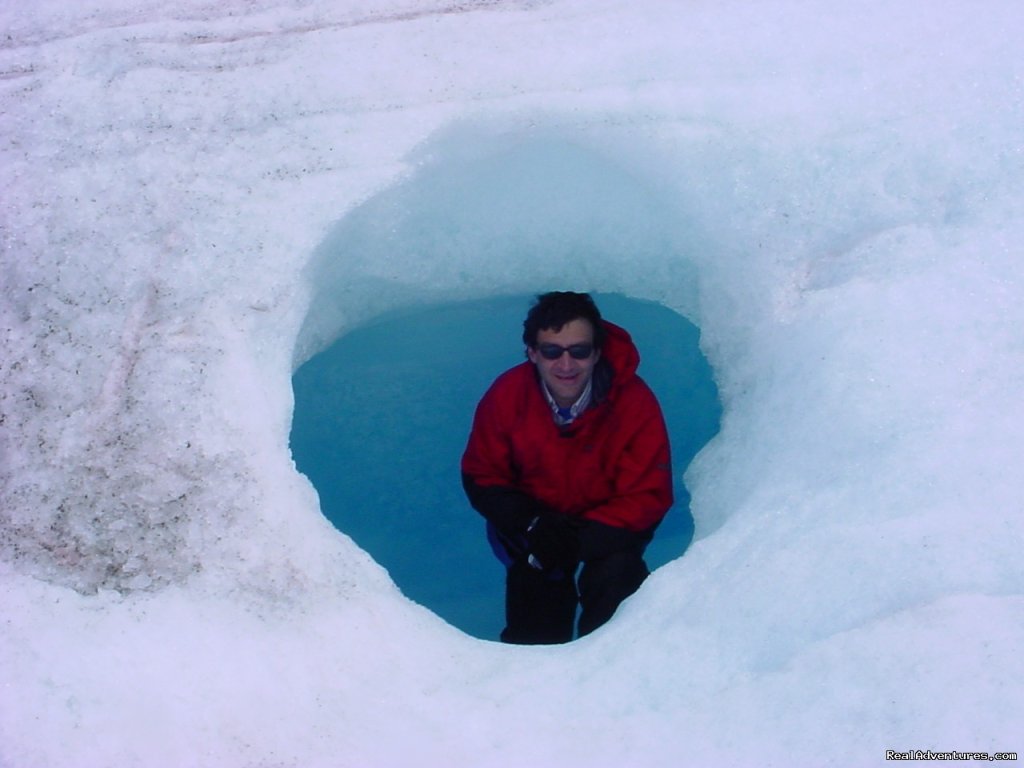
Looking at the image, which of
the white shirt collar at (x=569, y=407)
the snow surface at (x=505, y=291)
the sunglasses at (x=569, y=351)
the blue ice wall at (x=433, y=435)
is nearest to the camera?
the snow surface at (x=505, y=291)

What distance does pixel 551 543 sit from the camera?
9.40ft

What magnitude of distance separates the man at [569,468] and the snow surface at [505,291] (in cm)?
24

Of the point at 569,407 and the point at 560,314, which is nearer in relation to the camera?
the point at 560,314

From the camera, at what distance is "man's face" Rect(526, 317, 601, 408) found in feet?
8.93

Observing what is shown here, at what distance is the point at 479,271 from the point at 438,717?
1562 mm

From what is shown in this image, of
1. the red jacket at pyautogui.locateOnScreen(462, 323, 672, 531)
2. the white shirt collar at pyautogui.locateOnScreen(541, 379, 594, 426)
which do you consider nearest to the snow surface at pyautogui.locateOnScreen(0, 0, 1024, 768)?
the red jacket at pyautogui.locateOnScreen(462, 323, 672, 531)

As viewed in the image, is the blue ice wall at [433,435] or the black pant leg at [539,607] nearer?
the black pant leg at [539,607]

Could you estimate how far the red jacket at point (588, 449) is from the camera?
9.43 ft

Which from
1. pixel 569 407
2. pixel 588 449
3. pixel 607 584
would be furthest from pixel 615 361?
pixel 607 584

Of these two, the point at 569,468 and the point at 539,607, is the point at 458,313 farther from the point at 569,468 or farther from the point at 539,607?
the point at 539,607

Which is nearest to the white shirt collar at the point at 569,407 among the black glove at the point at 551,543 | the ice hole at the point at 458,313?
the black glove at the point at 551,543

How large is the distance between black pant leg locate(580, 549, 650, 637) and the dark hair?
0.71 meters

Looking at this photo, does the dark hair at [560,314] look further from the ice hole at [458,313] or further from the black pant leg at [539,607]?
the black pant leg at [539,607]

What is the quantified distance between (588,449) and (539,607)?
23.9 inches
